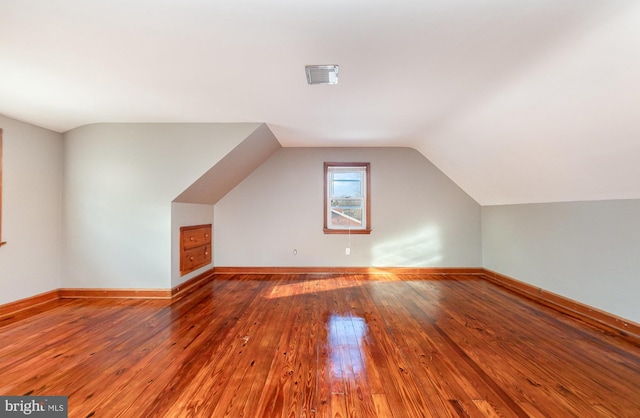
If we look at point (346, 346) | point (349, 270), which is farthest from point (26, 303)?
point (349, 270)

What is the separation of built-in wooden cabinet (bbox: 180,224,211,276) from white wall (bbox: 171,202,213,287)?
66 millimetres

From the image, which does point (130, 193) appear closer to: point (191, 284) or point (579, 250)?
point (191, 284)

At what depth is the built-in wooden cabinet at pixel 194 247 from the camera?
3.71 m

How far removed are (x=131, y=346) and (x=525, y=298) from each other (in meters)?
4.29

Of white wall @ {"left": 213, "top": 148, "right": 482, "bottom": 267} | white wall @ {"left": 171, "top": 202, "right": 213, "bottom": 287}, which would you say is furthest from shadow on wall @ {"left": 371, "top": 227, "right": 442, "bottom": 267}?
white wall @ {"left": 171, "top": 202, "right": 213, "bottom": 287}

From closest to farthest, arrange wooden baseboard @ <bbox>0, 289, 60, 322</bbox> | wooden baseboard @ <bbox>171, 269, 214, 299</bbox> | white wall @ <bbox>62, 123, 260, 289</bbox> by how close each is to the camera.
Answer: wooden baseboard @ <bbox>0, 289, 60, 322</bbox>, white wall @ <bbox>62, 123, 260, 289</bbox>, wooden baseboard @ <bbox>171, 269, 214, 299</bbox>

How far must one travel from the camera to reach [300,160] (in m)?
4.75

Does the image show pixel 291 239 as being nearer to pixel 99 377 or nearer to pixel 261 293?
pixel 261 293

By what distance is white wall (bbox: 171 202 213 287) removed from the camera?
3.49m

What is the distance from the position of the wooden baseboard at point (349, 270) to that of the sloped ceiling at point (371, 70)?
1.90m

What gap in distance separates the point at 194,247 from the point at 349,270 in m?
2.55

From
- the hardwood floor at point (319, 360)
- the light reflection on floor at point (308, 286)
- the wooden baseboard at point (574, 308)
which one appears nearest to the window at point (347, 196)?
the light reflection on floor at point (308, 286)

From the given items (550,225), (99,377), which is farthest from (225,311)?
(550,225)

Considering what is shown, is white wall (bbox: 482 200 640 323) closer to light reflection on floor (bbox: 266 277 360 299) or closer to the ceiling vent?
light reflection on floor (bbox: 266 277 360 299)
